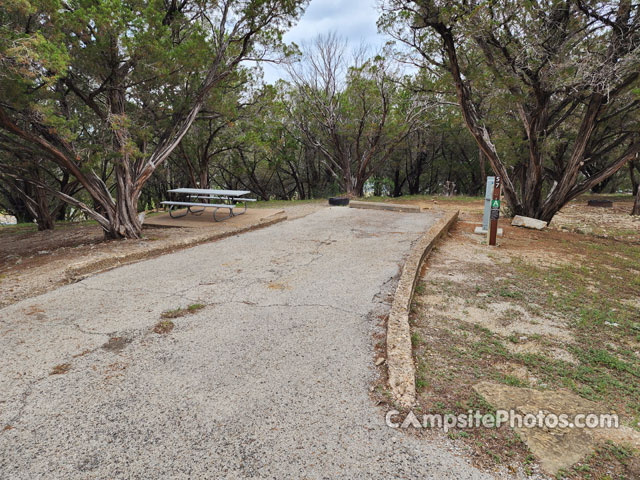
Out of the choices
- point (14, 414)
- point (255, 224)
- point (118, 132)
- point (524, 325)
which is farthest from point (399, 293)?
point (118, 132)

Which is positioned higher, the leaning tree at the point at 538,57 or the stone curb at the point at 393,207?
the leaning tree at the point at 538,57

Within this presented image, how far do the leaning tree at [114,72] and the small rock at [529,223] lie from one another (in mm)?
6854

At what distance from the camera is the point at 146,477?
154 cm

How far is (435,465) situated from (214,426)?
1.10 m

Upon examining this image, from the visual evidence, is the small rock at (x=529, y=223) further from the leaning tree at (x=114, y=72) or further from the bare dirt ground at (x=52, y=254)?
the leaning tree at (x=114, y=72)

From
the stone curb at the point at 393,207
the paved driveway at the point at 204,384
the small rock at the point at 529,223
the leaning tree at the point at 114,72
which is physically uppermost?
the leaning tree at the point at 114,72

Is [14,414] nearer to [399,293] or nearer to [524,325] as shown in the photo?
[399,293]

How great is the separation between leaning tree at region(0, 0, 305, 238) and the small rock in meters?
6.85

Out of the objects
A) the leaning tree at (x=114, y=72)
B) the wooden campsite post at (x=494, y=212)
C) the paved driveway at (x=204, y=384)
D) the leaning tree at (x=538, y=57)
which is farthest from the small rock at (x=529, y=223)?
the leaning tree at (x=114, y=72)

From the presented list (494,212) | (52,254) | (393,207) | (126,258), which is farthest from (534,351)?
(393,207)

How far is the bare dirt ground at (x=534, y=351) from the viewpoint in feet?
5.52

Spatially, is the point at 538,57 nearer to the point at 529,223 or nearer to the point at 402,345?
the point at 529,223

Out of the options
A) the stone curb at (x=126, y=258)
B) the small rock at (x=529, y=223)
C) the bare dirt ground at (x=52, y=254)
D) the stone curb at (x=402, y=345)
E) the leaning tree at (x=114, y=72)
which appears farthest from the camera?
the small rock at (x=529, y=223)

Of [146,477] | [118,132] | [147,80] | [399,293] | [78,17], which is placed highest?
[78,17]
